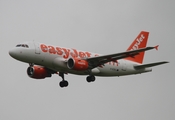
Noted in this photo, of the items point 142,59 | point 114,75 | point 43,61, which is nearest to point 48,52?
point 43,61

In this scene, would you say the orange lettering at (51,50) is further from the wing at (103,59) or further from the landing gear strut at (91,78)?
the landing gear strut at (91,78)

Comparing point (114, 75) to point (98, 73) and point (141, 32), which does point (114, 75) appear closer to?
point (98, 73)

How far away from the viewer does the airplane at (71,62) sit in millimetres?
50219

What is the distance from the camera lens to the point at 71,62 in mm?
51312

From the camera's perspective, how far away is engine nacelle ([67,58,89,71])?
50.9 meters

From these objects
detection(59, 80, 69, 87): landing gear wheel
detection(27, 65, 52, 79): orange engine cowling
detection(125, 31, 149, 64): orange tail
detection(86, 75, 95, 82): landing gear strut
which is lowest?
detection(86, 75, 95, 82): landing gear strut

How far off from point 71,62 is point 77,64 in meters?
Result: 0.77

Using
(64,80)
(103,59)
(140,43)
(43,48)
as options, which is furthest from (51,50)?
(140,43)

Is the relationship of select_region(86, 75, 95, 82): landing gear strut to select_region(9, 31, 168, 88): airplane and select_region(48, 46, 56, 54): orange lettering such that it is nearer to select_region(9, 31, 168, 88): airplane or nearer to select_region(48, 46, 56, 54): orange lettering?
select_region(9, 31, 168, 88): airplane

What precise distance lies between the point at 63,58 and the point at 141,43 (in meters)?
16.1

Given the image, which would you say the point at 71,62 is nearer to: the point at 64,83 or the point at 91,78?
the point at 91,78

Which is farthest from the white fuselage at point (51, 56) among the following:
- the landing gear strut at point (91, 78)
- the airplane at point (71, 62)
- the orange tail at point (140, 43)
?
the orange tail at point (140, 43)

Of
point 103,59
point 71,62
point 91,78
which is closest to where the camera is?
point 71,62

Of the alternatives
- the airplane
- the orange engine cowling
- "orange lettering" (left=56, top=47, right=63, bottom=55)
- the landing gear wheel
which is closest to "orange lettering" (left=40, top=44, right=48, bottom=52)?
the airplane
